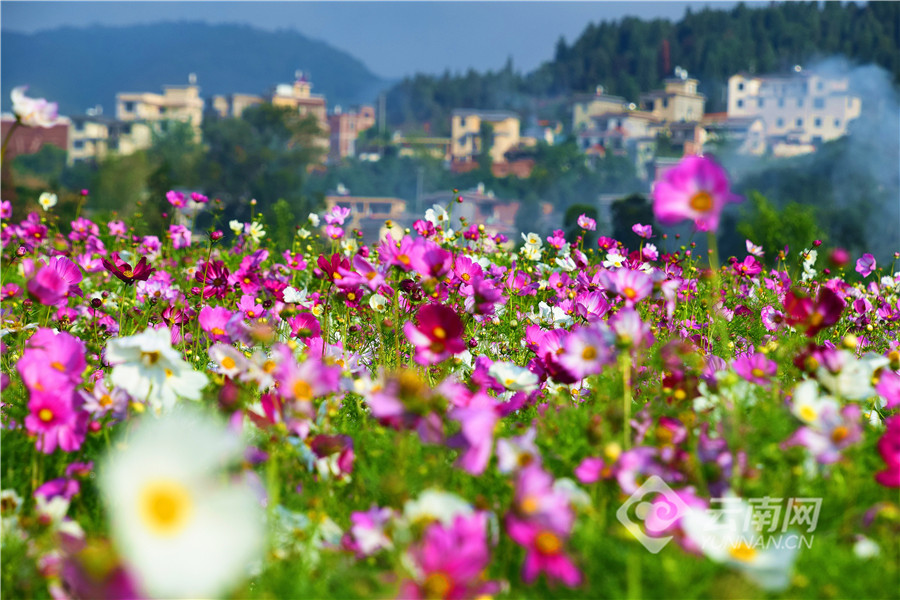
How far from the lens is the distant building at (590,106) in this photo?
274ft

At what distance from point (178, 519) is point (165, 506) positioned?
21 mm

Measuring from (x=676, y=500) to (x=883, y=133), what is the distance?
47780mm

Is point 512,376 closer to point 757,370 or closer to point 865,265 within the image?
point 757,370

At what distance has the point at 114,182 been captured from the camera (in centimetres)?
Answer: 4994

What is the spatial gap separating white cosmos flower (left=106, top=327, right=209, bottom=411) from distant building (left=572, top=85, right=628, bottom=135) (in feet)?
272

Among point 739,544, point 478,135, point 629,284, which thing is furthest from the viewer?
point 478,135

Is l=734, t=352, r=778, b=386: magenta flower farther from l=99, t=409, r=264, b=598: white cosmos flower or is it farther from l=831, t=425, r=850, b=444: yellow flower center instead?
l=99, t=409, r=264, b=598: white cosmos flower

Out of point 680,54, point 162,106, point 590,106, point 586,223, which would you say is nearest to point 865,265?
point 586,223

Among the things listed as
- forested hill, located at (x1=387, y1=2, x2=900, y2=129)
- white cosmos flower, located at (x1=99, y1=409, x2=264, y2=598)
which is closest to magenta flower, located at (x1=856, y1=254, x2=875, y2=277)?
white cosmos flower, located at (x1=99, y1=409, x2=264, y2=598)

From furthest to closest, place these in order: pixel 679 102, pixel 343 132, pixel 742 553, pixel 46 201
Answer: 1. pixel 343 132
2. pixel 679 102
3. pixel 46 201
4. pixel 742 553

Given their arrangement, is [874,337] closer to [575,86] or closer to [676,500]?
[676,500]

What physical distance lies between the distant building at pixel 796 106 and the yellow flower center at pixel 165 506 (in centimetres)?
6743

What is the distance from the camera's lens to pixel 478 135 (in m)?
81.9

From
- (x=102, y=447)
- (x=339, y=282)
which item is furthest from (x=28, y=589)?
(x=339, y=282)
